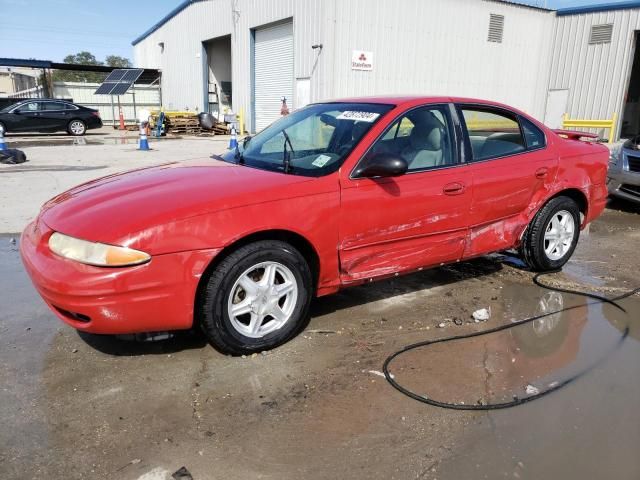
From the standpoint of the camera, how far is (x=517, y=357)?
3377 mm

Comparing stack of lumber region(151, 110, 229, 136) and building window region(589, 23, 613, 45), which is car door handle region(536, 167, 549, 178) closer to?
building window region(589, 23, 613, 45)

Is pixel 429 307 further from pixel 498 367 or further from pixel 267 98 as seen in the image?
pixel 267 98

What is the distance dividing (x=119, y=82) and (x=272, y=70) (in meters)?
9.18

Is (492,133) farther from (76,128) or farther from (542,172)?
(76,128)

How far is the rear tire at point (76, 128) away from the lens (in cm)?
2150

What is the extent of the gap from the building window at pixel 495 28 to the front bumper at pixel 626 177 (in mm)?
14521

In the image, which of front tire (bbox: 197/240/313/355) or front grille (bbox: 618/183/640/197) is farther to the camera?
front grille (bbox: 618/183/640/197)

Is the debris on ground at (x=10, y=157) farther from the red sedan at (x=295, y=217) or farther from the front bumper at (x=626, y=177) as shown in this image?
the front bumper at (x=626, y=177)

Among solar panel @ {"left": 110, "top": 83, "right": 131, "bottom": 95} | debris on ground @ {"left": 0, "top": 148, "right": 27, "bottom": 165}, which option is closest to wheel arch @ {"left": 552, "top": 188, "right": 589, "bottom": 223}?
debris on ground @ {"left": 0, "top": 148, "right": 27, "bottom": 165}

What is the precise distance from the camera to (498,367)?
10.6 ft

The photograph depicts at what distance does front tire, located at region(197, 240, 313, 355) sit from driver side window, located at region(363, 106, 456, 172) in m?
1.13

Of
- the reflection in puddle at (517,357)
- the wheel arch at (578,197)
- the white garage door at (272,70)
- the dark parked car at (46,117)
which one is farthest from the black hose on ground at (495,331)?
the dark parked car at (46,117)

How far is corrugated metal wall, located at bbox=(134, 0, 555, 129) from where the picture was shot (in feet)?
58.6

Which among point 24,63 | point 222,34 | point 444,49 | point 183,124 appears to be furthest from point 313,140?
point 24,63
